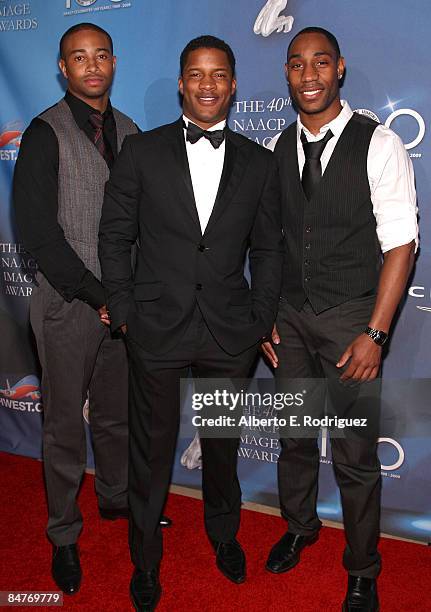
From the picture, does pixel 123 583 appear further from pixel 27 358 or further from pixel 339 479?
pixel 27 358

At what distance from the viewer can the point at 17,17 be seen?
11.3 feet

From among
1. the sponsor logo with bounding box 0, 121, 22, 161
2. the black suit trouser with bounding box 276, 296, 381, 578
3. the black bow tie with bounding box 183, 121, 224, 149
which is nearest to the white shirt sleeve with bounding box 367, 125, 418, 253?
the black suit trouser with bounding box 276, 296, 381, 578

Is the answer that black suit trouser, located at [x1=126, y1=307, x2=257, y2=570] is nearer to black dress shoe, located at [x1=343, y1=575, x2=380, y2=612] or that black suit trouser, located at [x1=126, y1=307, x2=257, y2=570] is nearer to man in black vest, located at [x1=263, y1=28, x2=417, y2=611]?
man in black vest, located at [x1=263, y1=28, x2=417, y2=611]

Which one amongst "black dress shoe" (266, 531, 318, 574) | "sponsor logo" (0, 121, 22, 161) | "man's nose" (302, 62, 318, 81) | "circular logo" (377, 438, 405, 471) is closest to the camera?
"man's nose" (302, 62, 318, 81)

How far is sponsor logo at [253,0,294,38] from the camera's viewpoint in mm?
2979

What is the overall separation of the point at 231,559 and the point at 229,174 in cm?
161

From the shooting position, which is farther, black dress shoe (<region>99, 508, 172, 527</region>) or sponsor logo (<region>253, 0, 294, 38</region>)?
black dress shoe (<region>99, 508, 172, 527</region>)

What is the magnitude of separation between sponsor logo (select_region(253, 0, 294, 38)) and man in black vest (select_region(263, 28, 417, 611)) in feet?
1.90

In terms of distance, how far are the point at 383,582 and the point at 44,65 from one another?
3.03 metres

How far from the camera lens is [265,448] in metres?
3.51

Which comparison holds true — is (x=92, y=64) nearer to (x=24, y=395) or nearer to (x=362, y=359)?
(x=362, y=359)

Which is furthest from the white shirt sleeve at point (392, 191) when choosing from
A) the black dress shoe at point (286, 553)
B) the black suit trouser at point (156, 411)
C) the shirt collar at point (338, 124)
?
the black dress shoe at point (286, 553)

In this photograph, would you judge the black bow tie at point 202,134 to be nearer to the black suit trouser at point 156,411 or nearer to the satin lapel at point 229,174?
the satin lapel at point 229,174

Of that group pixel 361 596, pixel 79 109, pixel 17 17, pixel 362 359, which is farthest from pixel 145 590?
pixel 17 17
